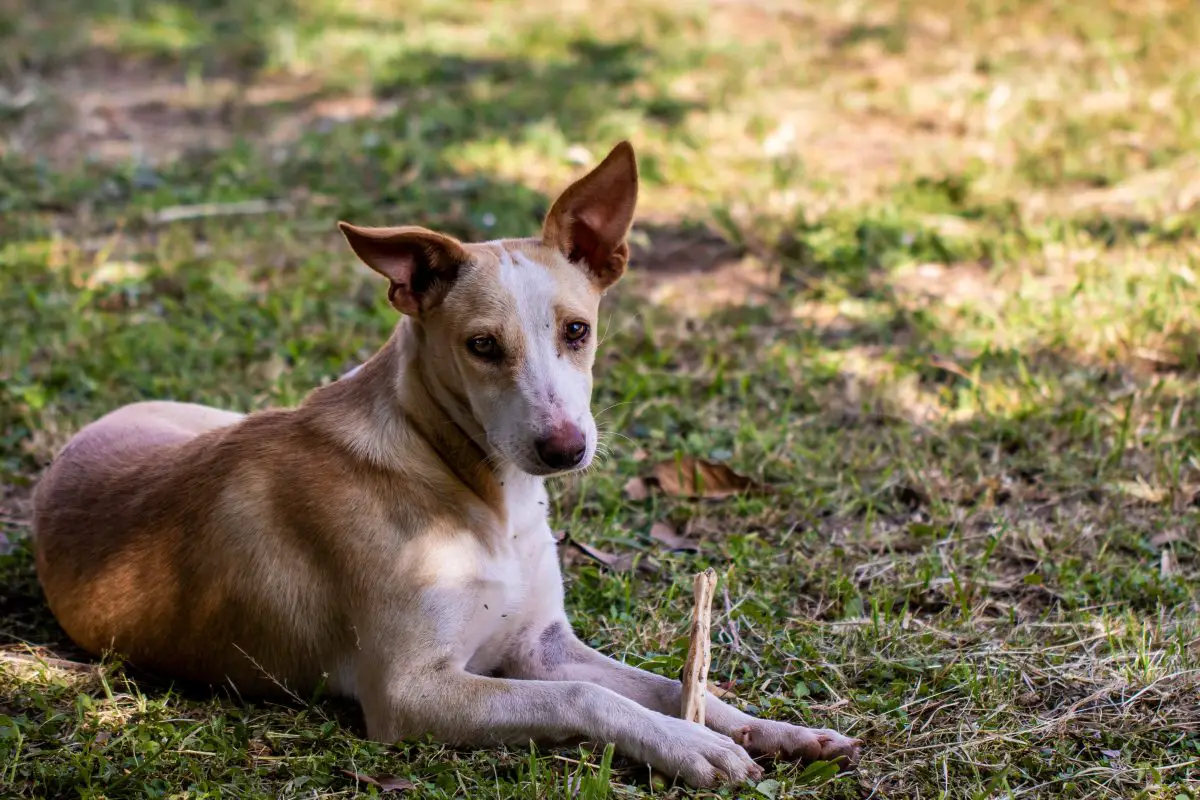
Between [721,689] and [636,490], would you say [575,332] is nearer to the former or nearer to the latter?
[721,689]

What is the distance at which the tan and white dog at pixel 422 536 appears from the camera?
11.9 ft

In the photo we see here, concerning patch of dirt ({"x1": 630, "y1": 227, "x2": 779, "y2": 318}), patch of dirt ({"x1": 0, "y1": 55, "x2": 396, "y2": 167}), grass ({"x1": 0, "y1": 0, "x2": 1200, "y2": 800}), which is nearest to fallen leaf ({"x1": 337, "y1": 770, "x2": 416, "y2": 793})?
grass ({"x1": 0, "y1": 0, "x2": 1200, "y2": 800})

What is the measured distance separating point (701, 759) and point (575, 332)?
122 cm

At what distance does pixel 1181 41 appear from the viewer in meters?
9.59

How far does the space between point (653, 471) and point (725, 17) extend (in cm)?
674

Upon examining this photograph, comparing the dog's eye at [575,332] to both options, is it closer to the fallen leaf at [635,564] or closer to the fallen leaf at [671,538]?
the fallen leaf at [635,564]

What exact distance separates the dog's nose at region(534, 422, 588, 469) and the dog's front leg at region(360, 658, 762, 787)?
1.96ft

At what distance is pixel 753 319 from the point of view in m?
6.53

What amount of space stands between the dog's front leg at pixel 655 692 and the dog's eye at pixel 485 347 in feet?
2.88

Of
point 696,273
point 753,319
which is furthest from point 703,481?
point 696,273

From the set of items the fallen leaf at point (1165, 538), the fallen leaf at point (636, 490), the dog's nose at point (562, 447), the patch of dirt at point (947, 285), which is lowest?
the fallen leaf at point (1165, 538)

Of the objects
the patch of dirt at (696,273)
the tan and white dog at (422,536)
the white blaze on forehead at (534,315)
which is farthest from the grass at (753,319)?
the white blaze on forehead at (534,315)

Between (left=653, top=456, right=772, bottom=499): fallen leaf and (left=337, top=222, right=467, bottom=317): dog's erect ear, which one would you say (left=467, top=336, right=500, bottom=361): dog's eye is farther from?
(left=653, top=456, right=772, bottom=499): fallen leaf

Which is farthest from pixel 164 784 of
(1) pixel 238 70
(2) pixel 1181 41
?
(2) pixel 1181 41
